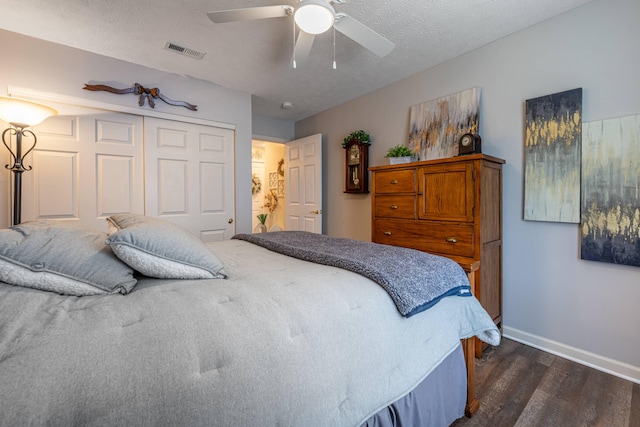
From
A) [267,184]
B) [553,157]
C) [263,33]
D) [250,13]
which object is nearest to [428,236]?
[553,157]

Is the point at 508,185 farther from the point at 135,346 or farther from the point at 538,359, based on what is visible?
the point at 135,346

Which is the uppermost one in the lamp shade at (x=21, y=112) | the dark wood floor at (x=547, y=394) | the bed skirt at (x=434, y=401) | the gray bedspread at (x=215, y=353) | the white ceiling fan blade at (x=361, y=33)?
the white ceiling fan blade at (x=361, y=33)

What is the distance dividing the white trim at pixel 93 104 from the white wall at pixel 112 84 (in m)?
0.02

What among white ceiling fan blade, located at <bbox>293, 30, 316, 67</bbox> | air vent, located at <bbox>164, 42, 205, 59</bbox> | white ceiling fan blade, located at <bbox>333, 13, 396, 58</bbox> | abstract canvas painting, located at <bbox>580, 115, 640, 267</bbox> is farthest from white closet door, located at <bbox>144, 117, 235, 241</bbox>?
abstract canvas painting, located at <bbox>580, 115, 640, 267</bbox>

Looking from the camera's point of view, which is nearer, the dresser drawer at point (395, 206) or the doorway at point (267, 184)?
the dresser drawer at point (395, 206)

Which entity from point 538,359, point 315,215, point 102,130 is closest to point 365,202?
point 315,215

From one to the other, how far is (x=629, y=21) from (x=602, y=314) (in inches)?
78.0

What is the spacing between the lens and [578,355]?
2.07 meters

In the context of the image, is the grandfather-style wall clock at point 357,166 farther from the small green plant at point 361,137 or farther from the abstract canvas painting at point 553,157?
the abstract canvas painting at point 553,157

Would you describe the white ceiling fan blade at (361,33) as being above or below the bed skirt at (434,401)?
above

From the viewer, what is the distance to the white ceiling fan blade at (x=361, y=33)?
1.76m

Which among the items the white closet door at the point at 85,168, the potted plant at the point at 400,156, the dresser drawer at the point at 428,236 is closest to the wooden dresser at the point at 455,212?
the dresser drawer at the point at 428,236

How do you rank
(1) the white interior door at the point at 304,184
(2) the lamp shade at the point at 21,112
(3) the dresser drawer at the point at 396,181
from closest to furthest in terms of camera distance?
(2) the lamp shade at the point at 21,112 < (3) the dresser drawer at the point at 396,181 < (1) the white interior door at the point at 304,184

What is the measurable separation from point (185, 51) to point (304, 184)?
2.32 metres
